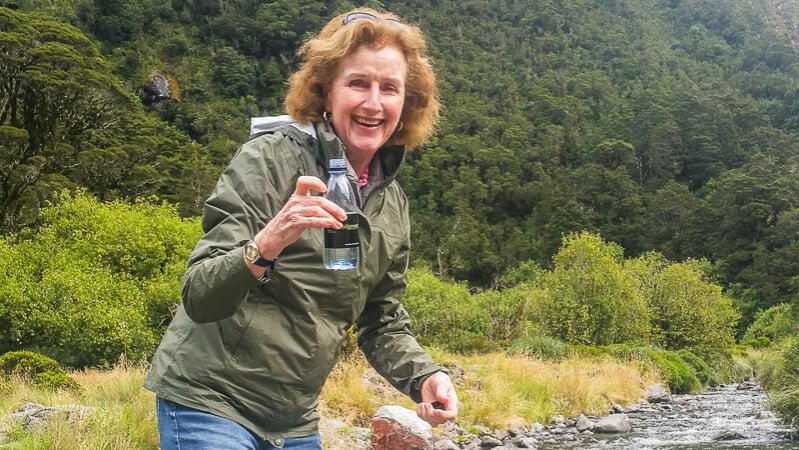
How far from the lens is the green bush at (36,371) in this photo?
866cm

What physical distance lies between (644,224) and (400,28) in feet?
245

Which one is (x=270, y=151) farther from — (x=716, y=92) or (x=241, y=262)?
(x=716, y=92)

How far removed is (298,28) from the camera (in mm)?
95625

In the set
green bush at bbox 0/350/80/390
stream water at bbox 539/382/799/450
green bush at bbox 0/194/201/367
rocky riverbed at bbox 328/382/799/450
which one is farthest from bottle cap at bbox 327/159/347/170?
green bush at bbox 0/194/201/367

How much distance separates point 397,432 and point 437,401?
21.4 feet

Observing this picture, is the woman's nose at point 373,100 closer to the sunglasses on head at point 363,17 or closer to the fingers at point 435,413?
the sunglasses on head at point 363,17

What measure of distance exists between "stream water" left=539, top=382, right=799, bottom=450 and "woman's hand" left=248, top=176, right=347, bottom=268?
10806 mm

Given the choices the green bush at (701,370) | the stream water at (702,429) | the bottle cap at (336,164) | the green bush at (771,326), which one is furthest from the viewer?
the green bush at (771,326)

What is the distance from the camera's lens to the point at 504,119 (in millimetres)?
89812

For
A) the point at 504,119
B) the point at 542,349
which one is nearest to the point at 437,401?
the point at 542,349

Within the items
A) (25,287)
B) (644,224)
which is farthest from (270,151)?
(644,224)

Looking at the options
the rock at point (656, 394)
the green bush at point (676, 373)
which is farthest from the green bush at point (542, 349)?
the green bush at point (676, 373)

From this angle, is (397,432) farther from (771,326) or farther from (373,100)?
(771,326)

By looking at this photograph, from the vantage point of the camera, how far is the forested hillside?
30797 mm
